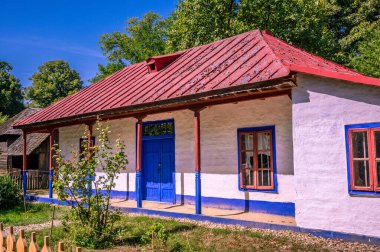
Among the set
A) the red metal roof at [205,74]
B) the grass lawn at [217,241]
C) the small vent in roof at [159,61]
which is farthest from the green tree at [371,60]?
the grass lawn at [217,241]

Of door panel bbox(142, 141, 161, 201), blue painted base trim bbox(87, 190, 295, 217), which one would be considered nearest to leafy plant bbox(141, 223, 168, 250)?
blue painted base trim bbox(87, 190, 295, 217)

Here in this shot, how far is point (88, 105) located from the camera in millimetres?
14766

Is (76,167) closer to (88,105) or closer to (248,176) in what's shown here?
(248,176)

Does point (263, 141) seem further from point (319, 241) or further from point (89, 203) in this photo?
point (89, 203)

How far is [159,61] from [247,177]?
6512 mm

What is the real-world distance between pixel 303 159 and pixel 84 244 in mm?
4986


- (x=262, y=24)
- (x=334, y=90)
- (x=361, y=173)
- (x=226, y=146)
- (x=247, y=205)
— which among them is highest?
(x=262, y=24)

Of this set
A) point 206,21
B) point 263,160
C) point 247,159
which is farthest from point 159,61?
point 206,21

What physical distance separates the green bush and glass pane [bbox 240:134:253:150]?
9.19m

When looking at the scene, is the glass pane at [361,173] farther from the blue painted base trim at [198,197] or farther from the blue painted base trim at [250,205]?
the blue painted base trim at [198,197]

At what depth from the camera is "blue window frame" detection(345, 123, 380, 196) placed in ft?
24.2

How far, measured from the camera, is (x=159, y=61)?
49.0 feet

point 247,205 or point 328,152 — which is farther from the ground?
point 328,152

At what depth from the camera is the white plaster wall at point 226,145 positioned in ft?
32.9
